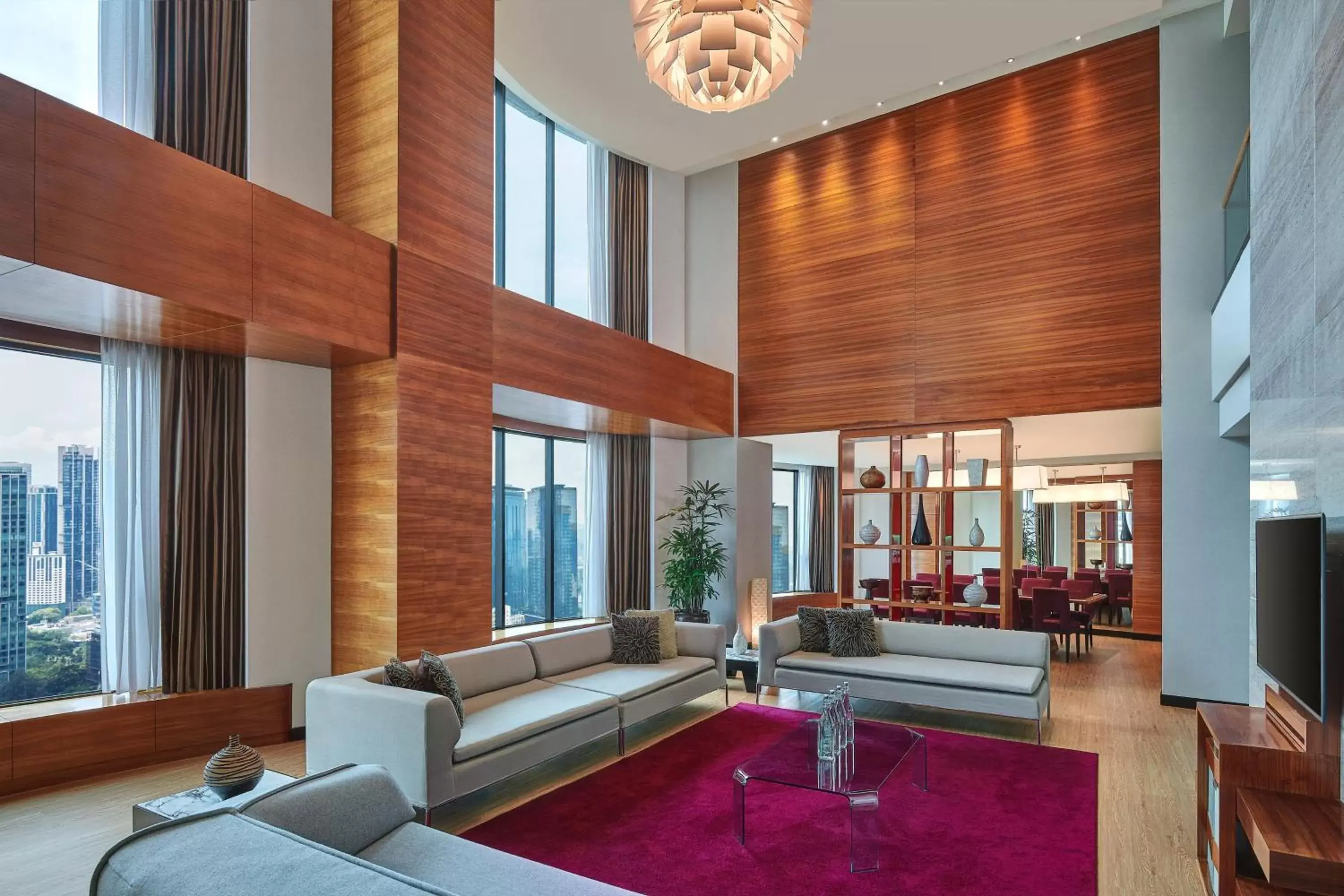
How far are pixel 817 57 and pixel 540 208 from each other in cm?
328

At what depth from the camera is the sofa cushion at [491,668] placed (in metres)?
4.88

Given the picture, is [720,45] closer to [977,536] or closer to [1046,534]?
[977,536]

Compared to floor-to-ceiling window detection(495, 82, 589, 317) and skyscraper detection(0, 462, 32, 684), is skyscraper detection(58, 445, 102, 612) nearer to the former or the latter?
skyscraper detection(0, 462, 32, 684)

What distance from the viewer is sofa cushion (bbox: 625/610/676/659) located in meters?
6.19

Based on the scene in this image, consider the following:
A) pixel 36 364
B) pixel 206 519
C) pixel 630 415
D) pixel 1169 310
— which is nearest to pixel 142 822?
pixel 206 519

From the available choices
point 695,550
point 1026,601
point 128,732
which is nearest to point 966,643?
point 695,550

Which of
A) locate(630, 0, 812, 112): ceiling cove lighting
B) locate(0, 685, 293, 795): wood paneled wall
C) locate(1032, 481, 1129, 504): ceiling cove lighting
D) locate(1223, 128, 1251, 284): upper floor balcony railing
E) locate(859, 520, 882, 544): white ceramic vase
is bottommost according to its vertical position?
locate(0, 685, 293, 795): wood paneled wall

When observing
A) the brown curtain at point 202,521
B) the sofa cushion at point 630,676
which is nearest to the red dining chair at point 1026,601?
the sofa cushion at point 630,676

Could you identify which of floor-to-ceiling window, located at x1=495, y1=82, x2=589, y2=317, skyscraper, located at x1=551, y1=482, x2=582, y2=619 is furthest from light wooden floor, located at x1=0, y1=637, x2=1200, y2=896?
floor-to-ceiling window, located at x1=495, y1=82, x2=589, y2=317

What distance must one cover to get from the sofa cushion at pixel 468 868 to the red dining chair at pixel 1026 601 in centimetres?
771

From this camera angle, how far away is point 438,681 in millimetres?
4242

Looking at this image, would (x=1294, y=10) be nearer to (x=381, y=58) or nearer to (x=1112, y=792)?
(x=1112, y=792)

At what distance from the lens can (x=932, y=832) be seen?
396 centimetres

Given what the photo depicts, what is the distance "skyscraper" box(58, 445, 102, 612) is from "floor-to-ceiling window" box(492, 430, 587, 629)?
12.3 feet
